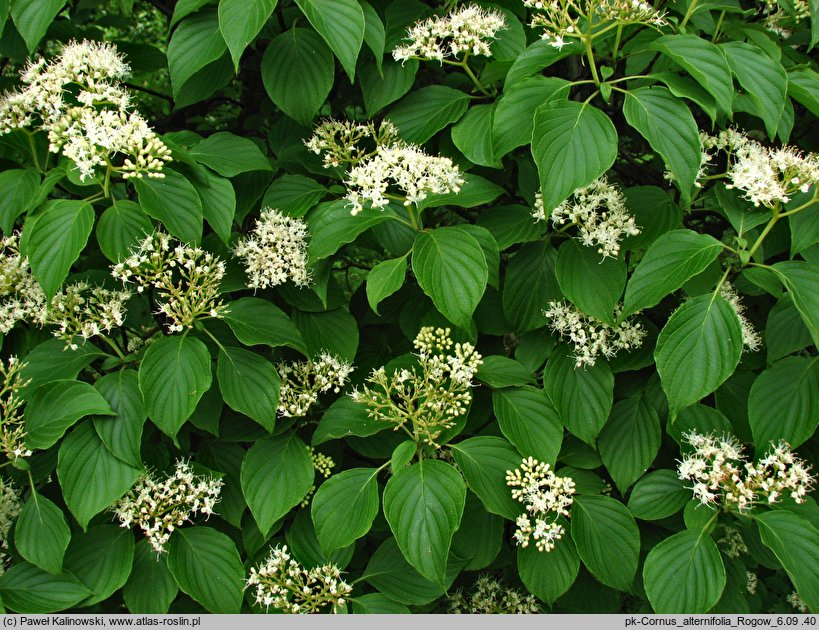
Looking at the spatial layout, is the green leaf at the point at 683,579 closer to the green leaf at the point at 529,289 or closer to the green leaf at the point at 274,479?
the green leaf at the point at 529,289

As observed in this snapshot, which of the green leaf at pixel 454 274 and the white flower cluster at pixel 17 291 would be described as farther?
the white flower cluster at pixel 17 291

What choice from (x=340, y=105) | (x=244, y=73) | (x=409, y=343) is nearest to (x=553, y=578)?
(x=409, y=343)

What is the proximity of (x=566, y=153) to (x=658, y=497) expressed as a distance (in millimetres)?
911

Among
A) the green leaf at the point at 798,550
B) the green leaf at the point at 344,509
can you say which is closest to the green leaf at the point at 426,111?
the green leaf at the point at 344,509

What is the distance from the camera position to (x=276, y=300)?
6.91 feet

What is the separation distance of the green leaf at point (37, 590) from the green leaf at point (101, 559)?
0.03 metres

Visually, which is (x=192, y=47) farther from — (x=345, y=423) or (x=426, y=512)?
(x=426, y=512)

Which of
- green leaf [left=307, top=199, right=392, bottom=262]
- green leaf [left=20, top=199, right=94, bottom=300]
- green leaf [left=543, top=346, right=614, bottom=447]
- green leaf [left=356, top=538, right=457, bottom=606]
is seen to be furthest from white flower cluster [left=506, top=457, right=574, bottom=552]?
green leaf [left=20, top=199, right=94, bottom=300]

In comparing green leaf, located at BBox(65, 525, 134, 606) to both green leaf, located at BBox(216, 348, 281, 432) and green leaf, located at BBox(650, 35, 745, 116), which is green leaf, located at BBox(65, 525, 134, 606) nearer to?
green leaf, located at BBox(216, 348, 281, 432)

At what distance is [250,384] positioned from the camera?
1.88 metres

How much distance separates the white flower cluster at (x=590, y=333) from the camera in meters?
1.89

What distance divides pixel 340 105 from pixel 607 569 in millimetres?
1641
